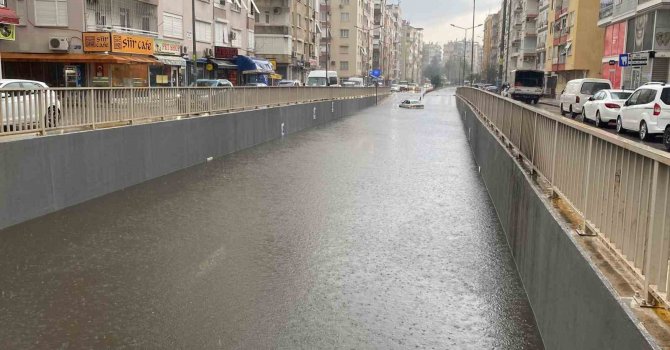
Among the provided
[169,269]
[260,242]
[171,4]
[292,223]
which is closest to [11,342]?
[169,269]

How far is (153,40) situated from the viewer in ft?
130

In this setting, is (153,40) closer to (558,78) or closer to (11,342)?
(11,342)

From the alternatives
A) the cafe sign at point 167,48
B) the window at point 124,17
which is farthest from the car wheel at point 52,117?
the cafe sign at point 167,48

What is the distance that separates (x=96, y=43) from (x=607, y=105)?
25.6m

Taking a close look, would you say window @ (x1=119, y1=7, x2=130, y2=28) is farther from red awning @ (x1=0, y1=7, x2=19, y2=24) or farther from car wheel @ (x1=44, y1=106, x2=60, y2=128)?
car wheel @ (x1=44, y1=106, x2=60, y2=128)

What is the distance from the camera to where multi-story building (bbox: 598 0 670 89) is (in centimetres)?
3872

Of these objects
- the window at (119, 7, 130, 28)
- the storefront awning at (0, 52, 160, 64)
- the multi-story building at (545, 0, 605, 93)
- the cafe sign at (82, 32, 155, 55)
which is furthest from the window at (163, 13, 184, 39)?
the multi-story building at (545, 0, 605, 93)

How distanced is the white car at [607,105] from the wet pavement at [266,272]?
14346 millimetres

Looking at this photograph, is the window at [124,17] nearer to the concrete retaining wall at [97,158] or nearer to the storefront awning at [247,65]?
the storefront awning at [247,65]

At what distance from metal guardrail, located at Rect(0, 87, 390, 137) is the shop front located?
A: 22338 millimetres

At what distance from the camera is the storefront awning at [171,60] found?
40688mm

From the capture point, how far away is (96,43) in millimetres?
35156

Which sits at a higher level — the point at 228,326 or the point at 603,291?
the point at 603,291

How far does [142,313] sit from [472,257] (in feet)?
13.0
